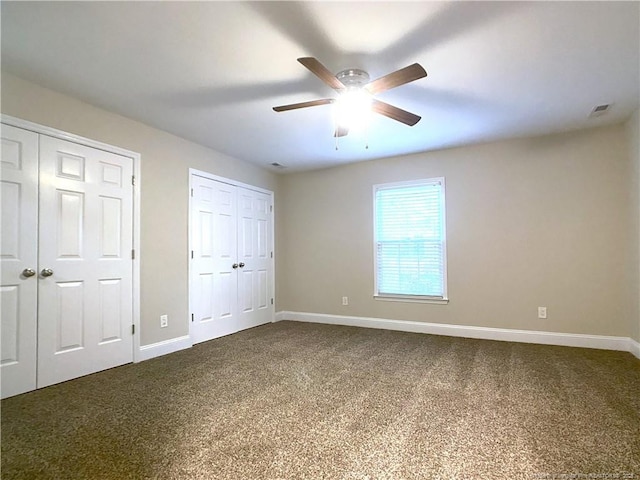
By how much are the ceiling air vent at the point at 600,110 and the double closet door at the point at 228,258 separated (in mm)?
4016

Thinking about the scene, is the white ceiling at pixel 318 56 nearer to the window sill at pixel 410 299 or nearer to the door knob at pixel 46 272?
the door knob at pixel 46 272

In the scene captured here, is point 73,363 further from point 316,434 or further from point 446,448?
point 446,448

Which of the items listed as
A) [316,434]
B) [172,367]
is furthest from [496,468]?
[172,367]

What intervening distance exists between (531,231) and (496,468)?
10.0 feet

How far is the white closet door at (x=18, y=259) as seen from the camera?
8.05 feet

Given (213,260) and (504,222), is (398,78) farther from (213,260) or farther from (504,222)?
(213,260)

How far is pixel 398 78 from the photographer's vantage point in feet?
6.89

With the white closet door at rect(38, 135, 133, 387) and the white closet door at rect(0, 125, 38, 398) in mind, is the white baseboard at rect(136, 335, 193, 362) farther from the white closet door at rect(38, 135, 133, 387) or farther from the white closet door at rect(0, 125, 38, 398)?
the white closet door at rect(0, 125, 38, 398)

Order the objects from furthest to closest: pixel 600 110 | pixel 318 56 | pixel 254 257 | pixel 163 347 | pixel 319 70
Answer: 1. pixel 254 257
2. pixel 163 347
3. pixel 600 110
4. pixel 318 56
5. pixel 319 70

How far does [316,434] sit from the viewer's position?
1.87m

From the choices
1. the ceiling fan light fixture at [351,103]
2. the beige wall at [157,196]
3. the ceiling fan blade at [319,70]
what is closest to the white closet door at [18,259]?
the beige wall at [157,196]

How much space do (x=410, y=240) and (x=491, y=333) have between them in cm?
149

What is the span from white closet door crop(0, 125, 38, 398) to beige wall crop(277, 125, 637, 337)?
11.5 ft

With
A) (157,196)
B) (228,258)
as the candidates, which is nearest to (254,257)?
(228,258)
